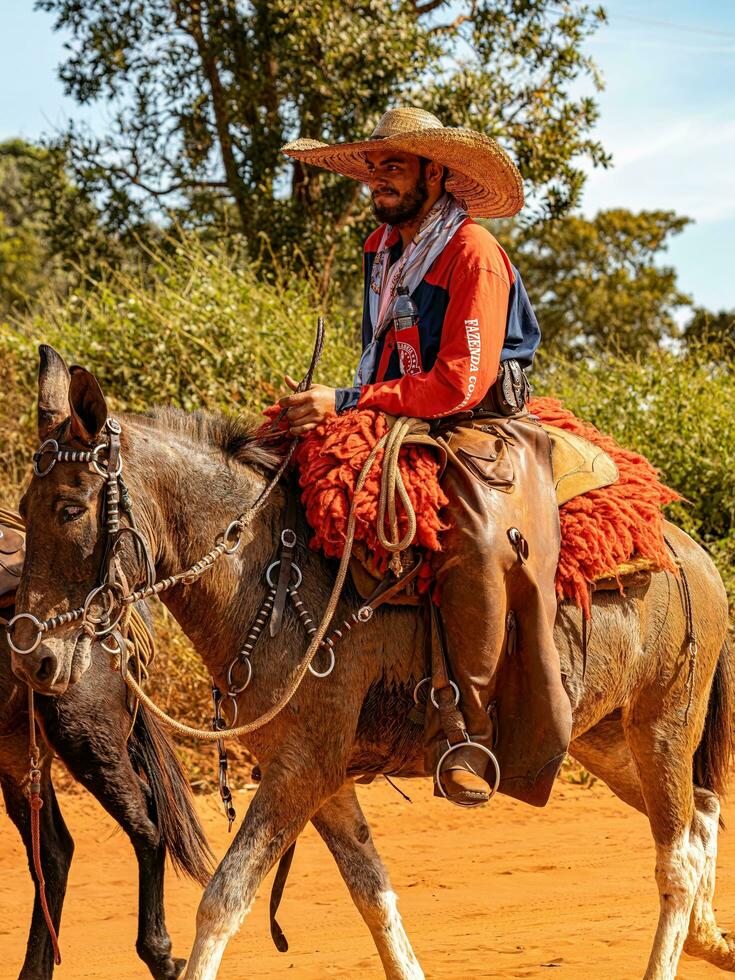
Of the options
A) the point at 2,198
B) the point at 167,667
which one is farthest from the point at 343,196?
the point at 2,198

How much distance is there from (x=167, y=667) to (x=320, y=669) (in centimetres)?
488

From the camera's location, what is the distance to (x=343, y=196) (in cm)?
1267

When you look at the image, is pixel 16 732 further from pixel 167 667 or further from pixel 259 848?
pixel 167 667

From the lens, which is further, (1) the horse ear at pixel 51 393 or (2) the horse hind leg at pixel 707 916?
(2) the horse hind leg at pixel 707 916

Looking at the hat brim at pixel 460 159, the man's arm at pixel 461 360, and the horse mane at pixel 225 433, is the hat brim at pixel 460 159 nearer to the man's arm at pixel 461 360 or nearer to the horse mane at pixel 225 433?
the man's arm at pixel 461 360

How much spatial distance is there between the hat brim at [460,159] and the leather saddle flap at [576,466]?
0.88 metres

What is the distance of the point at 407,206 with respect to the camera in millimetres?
4016

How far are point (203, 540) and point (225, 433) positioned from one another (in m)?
0.41

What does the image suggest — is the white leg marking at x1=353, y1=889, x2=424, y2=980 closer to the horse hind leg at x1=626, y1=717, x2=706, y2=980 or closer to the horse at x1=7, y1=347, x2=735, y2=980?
the horse at x1=7, y1=347, x2=735, y2=980

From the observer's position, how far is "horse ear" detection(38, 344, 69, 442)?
331 centimetres

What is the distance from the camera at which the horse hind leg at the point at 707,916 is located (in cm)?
441

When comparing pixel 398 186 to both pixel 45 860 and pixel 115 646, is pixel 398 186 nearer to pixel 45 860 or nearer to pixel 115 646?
pixel 115 646

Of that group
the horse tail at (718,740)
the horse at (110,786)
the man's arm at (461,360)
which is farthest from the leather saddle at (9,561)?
the horse tail at (718,740)

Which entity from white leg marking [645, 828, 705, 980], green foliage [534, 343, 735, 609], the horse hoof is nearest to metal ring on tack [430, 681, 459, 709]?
white leg marking [645, 828, 705, 980]
